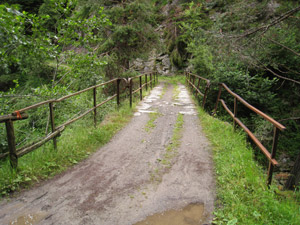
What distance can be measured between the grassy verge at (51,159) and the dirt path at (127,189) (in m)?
0.19

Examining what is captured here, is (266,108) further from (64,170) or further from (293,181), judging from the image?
(64,170)

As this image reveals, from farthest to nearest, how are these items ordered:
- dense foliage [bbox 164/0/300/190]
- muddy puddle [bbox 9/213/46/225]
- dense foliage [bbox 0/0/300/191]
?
dense foliage [bbox 164/0/300/190] → dense foliage [bbox 0/0/300/191] → muddy puddle [bbox 9/213/46/225]

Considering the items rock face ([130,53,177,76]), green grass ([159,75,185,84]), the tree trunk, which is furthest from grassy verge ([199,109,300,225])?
rock face ([130,53,177,76])

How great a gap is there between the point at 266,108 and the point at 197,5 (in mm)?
16451

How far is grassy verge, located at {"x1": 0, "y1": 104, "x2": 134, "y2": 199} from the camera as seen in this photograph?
2938 millimetres

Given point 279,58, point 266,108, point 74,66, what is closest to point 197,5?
point 279,58

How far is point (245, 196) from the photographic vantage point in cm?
271

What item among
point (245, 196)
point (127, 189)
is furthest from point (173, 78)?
point (245, 196)

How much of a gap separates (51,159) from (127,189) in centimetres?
149

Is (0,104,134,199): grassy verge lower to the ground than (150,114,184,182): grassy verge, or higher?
higher

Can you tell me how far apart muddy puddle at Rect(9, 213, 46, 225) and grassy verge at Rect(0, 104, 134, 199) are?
61 cm

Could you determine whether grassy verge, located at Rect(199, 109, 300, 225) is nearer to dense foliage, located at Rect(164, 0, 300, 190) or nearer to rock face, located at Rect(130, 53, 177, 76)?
dense foliage, located at Rect(164, 0, 300, 190)

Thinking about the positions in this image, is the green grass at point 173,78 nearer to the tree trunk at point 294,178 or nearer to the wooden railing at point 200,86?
the wooden railing at point 200,86

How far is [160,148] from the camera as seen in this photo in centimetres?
454
